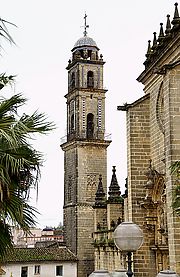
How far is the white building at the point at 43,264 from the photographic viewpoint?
39812 mm

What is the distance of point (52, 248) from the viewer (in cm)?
4253

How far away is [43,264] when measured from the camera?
40406 millimetres

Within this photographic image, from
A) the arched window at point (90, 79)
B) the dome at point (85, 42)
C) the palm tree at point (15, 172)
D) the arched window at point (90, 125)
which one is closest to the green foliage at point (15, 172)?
the palm tree at point (15, 172)

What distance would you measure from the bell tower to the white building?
0.91 meters

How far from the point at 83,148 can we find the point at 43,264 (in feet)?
32.0

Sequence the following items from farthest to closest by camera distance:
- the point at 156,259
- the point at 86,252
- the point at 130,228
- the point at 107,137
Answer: the point at 107,137 < the point at 86,252 < the point at 156,259 < the point at 130,228

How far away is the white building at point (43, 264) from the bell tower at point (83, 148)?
91 centimetres

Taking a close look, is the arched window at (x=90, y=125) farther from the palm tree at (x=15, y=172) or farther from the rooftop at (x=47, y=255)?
the palm tree at (x=15, y=172)

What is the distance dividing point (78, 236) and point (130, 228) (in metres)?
35.6

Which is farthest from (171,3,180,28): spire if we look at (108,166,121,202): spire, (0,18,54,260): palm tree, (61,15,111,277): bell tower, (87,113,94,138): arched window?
(87,113,94,138): arched window

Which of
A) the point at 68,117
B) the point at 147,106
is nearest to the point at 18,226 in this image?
the point at 147,106

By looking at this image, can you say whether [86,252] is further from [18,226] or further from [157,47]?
[18,226]

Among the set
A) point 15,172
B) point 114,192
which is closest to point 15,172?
point 15,172

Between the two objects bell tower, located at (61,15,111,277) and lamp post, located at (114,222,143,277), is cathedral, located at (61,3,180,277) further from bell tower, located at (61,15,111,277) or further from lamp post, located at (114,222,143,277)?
bell tower, located at (61,15,111,277)
